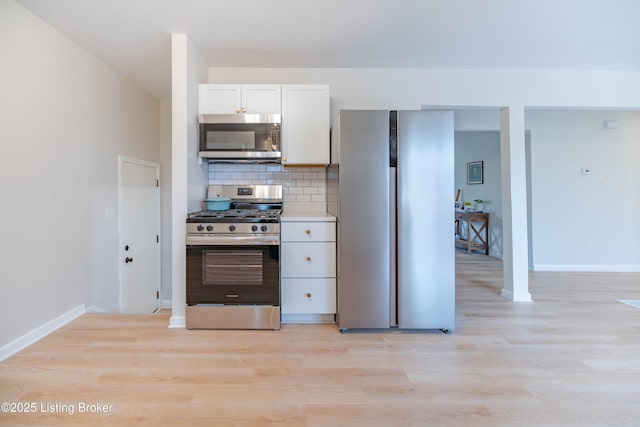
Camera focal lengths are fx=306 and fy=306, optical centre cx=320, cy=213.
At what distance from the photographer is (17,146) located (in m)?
2.14

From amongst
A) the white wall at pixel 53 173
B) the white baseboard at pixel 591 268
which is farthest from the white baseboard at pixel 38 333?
the white baseboard at pixel 591 268

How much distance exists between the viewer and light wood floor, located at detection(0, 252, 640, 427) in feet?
5.06

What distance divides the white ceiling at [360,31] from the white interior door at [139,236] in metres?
1.17

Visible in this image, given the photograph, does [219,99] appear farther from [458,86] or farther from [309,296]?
[458,86]

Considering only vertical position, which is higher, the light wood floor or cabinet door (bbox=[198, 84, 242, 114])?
cabinet door (bbox=[198, 84, 242, 114])

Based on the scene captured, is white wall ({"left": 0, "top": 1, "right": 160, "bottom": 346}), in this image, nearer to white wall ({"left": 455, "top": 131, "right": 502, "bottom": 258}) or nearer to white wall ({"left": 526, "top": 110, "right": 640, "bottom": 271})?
white wall ({"left": 526, "top": 110, "right": 640, "bottom": 271})

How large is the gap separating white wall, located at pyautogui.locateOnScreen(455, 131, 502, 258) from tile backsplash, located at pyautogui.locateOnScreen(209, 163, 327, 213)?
4065 millimetres

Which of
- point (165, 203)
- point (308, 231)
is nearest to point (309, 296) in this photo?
point (308, 231)

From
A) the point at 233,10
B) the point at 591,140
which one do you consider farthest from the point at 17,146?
the point at 591,140

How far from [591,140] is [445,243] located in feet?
13.7

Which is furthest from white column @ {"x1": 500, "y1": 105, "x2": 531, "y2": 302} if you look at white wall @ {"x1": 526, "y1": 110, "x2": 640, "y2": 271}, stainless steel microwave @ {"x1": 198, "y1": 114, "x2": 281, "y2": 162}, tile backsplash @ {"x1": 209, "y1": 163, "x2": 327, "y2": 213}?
stainless steel microwave @ {"x1": 198, "y1": 114, "x2": 281, "y2": 162}

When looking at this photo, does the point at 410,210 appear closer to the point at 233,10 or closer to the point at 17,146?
the point at 233,10

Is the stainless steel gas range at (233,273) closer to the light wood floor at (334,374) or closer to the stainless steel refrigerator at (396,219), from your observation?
the light wood floor at (334,374)

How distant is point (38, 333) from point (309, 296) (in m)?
2.05
